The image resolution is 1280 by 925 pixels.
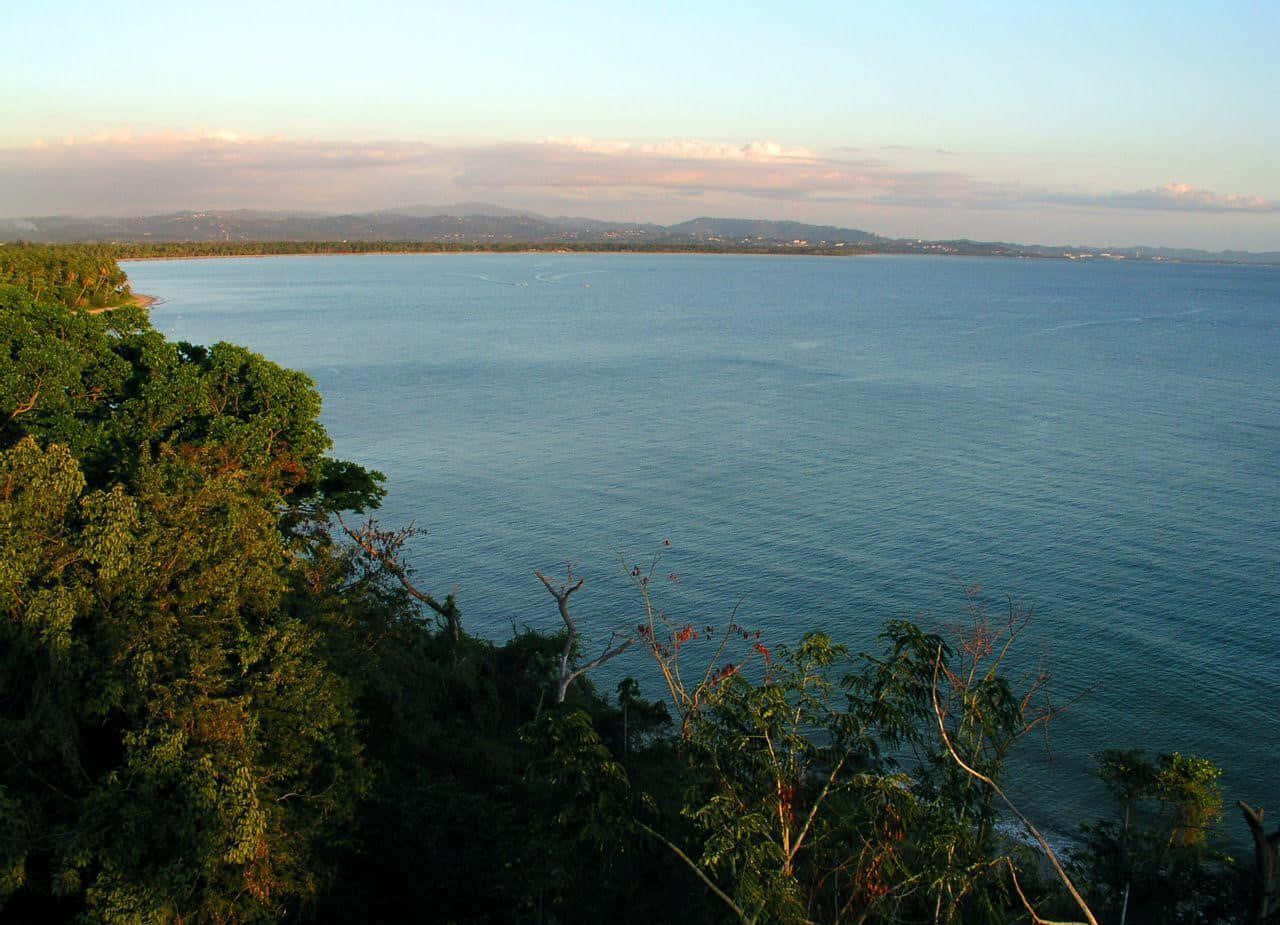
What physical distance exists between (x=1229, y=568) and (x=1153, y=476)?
39.9 feet

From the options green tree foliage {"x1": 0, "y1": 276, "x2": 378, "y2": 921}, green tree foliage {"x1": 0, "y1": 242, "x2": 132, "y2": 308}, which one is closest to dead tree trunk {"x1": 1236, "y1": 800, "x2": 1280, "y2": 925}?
green tree foliage {"x1": 0, "y1": 276, "x2": 378, "y2": 921}

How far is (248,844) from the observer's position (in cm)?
1127

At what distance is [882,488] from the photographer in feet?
142

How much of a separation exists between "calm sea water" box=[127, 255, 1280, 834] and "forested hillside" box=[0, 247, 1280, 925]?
9.20 meters

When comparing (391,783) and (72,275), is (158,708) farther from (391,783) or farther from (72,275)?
(72,275)

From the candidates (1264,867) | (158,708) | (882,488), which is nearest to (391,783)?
(158,708)

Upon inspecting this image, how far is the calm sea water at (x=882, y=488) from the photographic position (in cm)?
2802

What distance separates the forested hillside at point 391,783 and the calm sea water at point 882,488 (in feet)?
30.2

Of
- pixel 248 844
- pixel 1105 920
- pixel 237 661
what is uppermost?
pixel 237 661

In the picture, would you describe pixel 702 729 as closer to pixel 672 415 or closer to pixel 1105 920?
pixel 1105 920

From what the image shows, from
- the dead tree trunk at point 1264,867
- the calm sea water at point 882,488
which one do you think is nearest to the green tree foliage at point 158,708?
the dead tree trunk at point 1264,867

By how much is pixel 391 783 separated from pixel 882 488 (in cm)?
3088

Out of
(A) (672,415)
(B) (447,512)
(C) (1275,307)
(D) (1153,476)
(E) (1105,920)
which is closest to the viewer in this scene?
(E) (1105,920)

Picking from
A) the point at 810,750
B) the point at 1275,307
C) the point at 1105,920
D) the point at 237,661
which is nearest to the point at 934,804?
the point at 810,750
